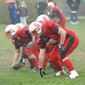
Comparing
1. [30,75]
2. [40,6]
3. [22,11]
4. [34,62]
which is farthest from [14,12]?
[30,75]

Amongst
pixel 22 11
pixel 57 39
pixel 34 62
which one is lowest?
pixel 22 11

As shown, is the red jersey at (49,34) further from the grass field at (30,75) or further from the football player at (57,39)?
the grass field at (30,75)

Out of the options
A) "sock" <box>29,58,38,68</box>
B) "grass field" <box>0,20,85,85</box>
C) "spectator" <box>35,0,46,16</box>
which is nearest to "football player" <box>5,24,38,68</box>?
"sock" <box>29,58,38,68</box>

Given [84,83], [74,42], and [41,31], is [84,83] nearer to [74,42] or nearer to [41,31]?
[74,42]

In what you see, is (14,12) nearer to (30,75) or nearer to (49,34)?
(30,75)

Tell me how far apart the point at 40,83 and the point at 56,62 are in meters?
0.89

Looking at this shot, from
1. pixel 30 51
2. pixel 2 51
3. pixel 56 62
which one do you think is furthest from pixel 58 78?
pixel 2 51

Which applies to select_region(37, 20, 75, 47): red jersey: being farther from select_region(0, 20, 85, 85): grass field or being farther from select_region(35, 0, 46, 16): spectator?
select_region(35, 0, 46, 16): spectator

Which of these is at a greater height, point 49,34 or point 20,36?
point 49,34

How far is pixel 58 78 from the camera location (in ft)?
21.5

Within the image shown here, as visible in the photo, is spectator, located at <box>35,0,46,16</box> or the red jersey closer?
the red jersey

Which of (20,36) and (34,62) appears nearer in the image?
(20,36)

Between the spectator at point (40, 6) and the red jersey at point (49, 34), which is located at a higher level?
the red jersey at point (49, 34)

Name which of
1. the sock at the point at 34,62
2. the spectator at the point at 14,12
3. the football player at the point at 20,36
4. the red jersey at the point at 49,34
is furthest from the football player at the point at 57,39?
the spectator at the point at 14,12
